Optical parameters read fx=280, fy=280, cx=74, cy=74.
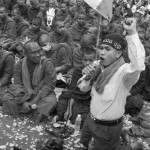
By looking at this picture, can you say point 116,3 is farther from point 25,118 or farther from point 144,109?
point 25,118

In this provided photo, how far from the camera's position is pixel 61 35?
8.09 meters

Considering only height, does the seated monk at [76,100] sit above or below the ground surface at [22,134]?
above

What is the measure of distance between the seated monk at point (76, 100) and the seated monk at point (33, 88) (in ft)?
0.61

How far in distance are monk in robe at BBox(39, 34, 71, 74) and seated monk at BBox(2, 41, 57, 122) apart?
1.53 meters

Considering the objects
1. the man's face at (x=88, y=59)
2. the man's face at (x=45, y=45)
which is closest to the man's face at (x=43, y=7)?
the man's face at (x=45, y=45)

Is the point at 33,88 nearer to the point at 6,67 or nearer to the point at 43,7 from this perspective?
the point at 6,67

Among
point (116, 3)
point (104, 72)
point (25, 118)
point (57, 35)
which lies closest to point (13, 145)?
point (25, 118)

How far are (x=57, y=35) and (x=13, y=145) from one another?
452 cm

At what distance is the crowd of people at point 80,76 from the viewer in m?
3.06

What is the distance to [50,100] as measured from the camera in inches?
201

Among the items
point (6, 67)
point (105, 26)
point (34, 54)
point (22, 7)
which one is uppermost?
point (22, 7)

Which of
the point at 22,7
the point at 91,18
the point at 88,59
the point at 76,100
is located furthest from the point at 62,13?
the point at 76,100

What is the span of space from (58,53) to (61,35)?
1.34m

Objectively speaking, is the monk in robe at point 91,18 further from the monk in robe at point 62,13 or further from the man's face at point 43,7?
the man's face at point 43,7
